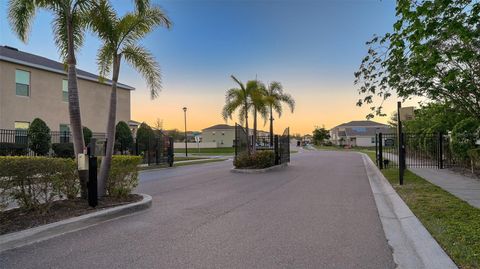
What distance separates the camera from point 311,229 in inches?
259

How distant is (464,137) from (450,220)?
465 inches

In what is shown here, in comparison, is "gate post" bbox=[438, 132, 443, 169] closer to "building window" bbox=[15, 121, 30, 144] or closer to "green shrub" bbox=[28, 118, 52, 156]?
"green shrub" bbox=[28, 118, 52, 156]

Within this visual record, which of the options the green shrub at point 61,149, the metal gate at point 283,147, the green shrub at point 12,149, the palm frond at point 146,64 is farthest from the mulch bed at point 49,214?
the green shrub at point 61,149

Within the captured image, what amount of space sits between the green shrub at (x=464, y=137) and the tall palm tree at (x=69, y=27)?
15673 mm

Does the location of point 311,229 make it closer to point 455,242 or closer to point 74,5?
point 455,242

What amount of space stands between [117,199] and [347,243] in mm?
5201

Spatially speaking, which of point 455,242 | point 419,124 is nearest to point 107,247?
point 455,242

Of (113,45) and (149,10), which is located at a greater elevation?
(149,10)

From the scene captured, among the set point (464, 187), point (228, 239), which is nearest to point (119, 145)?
point (464, 187)

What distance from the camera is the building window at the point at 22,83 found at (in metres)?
22.9

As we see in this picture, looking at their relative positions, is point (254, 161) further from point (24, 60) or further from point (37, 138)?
point (24, 60)

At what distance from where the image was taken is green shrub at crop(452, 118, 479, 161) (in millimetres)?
16469

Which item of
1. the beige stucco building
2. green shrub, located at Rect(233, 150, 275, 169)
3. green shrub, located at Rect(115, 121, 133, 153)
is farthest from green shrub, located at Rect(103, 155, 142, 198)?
green shrub, located at Rect(115, 121, 133, 153)

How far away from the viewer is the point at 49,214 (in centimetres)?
690
